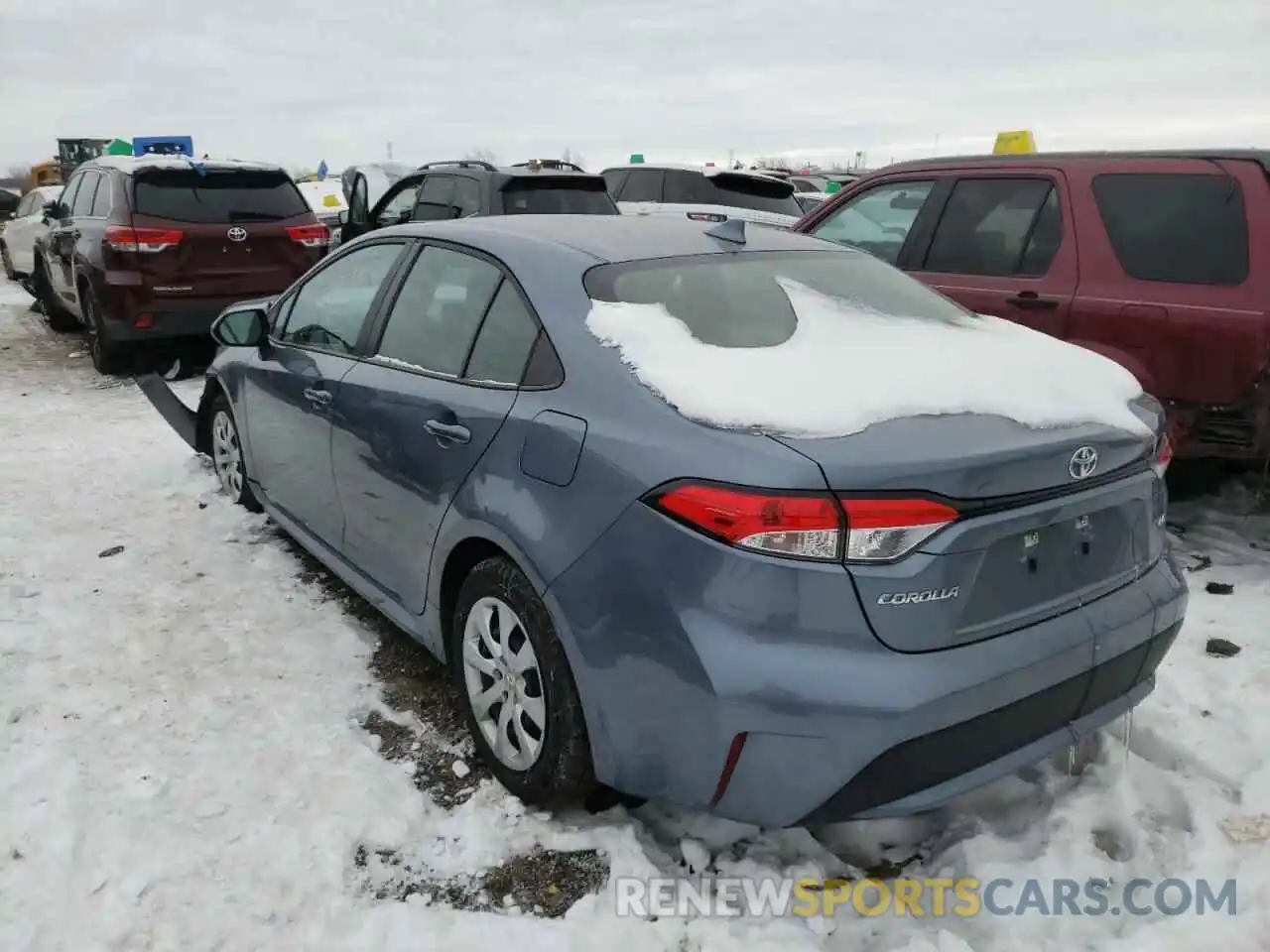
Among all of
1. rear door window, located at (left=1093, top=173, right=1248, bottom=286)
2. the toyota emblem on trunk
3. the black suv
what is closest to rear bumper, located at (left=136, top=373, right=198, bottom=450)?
the black suv

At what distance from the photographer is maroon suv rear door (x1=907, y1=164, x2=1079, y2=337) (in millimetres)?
4609

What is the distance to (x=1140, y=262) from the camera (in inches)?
173

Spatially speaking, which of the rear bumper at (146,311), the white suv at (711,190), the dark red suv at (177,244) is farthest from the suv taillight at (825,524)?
the white suv at (711,190)

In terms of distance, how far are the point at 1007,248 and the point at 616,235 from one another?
8.73 ft

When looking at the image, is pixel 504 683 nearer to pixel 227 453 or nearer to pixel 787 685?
pixel 787 685

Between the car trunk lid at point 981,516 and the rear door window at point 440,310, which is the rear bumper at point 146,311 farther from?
the car trunk lid at point 981,516

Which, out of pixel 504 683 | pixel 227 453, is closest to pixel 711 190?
pixel 227 453

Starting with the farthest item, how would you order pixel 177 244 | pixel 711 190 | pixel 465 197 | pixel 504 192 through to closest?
pixel 711 190 → pixel 465 197 → pixel 504 192 → pixel 177 244

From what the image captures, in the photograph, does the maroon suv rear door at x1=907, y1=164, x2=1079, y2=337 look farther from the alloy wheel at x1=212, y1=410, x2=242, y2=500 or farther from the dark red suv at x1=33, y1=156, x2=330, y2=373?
the dark red suv at x1=33, y1=156, x2=330, y2=373

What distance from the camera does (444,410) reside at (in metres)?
2.91

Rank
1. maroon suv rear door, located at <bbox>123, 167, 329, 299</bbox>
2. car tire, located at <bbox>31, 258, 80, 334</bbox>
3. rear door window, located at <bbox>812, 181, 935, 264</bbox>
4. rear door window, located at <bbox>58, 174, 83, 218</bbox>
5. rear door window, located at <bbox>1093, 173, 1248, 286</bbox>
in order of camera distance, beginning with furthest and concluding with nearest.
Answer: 1. car tire, located at <bbox>31, 258, 80, 334</bbox>
2. rear door window, located at <bbox>58, 174, 83, 218</bbox>
3. maroon suv rear door, located at <bbox>123, 167, 329, 299</bbox>
4. rear door window, located at <bbox>812, 181, 935, 264</bbox>
5. rear door window, located at <bbox>1093, 173, 1248, 286</bbox>

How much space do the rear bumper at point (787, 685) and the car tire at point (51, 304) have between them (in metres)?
10.5

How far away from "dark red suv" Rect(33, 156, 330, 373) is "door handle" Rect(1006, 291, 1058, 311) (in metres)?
6.20

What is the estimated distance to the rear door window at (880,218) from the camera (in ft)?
17.7
